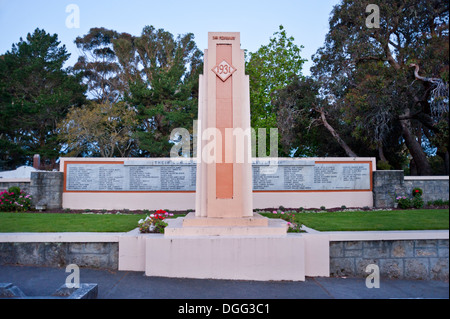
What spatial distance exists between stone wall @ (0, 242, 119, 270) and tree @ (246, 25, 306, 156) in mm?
15655

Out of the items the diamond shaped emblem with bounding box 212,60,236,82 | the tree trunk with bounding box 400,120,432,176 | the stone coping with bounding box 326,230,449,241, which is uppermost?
the diamond shaped emblem with bounding box 212,60,236,82

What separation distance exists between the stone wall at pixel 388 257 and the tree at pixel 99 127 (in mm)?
19449

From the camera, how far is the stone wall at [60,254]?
5.43m

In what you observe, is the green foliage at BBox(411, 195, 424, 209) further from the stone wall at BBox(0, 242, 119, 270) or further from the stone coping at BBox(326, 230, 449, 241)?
the stone wall at BBox(0, 242, 119, 270)

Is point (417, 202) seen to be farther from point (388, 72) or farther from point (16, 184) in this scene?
point (16, 184)

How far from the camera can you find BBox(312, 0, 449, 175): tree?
11773 mm

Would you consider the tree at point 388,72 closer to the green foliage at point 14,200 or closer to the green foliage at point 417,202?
the green foliage at point 417,202

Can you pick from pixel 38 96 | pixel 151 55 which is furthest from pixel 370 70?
pixel 38 96

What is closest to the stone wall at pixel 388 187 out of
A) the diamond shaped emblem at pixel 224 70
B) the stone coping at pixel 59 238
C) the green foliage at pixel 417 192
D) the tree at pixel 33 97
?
the green foliage at pixel 417 192

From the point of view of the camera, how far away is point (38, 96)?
2444cm

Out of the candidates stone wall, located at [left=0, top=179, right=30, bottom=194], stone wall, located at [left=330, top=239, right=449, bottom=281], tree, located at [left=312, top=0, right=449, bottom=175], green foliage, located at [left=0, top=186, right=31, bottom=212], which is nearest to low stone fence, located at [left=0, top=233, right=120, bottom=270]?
stone wall, located at [left=330, top=239, right=449, bottom=281]

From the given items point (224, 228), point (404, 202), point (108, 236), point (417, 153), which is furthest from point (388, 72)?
point (108, 236)

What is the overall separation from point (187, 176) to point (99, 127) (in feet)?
Result: 48.1
